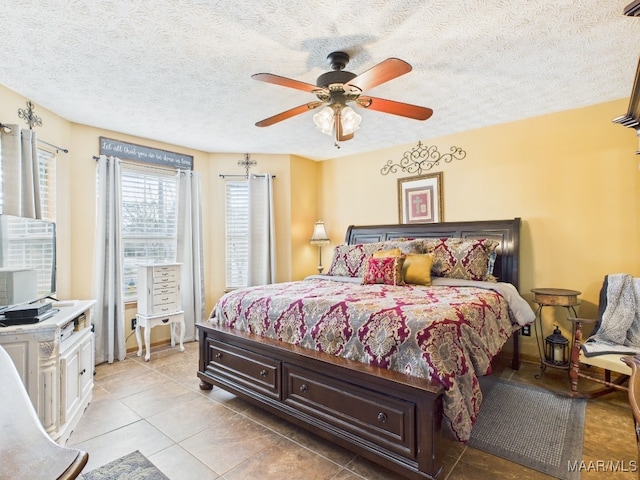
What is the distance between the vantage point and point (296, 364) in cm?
231

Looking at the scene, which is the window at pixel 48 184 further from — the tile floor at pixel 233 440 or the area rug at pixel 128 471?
the area rug at pixel 128 471

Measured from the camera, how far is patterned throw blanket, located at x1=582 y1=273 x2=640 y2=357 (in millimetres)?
2592

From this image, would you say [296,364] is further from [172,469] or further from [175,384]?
[175,384]

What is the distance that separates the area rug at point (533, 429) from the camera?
196cm

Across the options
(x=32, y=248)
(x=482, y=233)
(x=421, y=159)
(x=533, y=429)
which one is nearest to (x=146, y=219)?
(x=32, y=248)

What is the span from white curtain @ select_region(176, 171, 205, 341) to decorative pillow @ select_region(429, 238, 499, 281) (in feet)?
9.70

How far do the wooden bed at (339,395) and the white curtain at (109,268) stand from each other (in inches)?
53.2

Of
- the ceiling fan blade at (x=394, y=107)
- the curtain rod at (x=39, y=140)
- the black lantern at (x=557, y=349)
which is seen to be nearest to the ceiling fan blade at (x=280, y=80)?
the ceiling fan blade at (x=394, y=107)

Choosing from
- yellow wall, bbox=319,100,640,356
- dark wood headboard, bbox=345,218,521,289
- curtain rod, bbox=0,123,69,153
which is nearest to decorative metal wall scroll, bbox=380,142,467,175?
yellow wall, bbox=319,100,640,356

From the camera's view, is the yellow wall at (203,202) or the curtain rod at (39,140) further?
the yellow wall at (203,202)

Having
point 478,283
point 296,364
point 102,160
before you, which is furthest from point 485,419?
point 102,160

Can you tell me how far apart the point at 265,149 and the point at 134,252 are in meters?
2.15

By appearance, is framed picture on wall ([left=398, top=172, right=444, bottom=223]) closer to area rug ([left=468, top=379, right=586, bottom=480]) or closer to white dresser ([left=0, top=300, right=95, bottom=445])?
area rug ([left=468, top=379, right=586, bottom=480])

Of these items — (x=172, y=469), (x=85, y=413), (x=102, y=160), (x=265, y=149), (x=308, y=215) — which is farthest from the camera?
(x=308, y=215)
